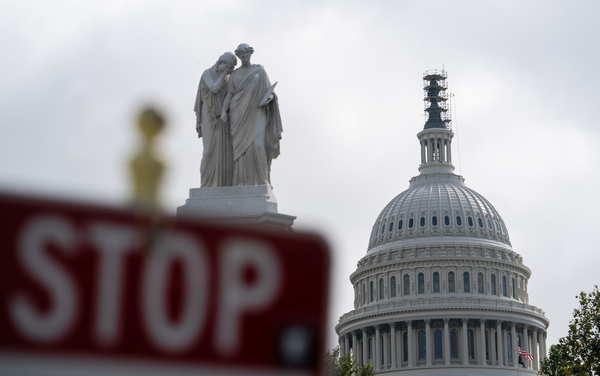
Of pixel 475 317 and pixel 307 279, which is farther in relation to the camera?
pixel 475 317

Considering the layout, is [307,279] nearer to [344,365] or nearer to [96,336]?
[96,336]

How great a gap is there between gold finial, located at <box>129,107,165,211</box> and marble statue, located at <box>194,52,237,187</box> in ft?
38.7

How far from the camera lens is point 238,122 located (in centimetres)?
1474

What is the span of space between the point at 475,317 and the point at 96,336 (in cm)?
16191

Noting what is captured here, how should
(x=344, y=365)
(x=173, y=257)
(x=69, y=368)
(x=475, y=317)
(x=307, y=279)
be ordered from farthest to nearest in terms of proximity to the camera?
(x=475, y=317) < (x=344, y=365) < (x=307, y=279) < (x=173, y=257) < (x=69, y=368)

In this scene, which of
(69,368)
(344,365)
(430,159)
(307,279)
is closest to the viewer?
(69,368)

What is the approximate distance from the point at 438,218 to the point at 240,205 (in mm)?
156708

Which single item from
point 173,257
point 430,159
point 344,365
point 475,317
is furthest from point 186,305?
point 430,159

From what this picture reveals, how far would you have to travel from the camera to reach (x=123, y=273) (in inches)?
106

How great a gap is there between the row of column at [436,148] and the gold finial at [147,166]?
184m

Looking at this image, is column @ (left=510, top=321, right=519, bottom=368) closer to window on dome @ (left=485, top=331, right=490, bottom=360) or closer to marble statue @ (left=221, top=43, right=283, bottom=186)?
window on dome @ (left=485, top=331, right=490, bottom=360)

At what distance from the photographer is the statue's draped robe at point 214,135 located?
1475 cm

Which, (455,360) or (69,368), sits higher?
(455,360)

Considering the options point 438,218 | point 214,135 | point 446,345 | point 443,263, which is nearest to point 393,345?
point 446,345
